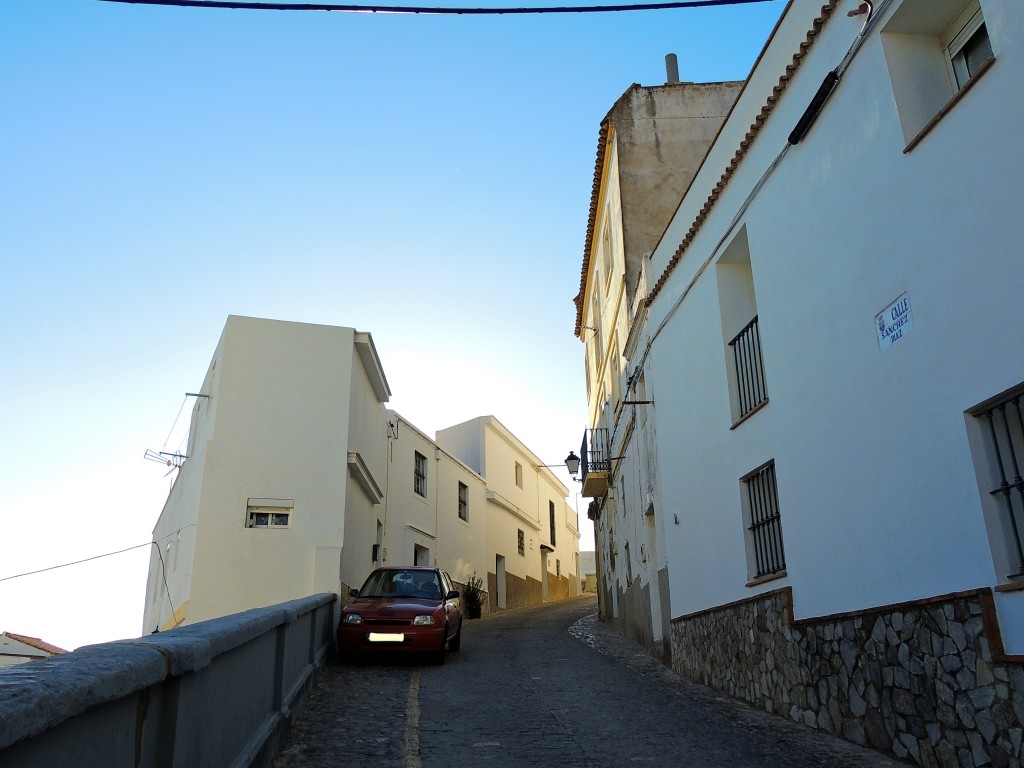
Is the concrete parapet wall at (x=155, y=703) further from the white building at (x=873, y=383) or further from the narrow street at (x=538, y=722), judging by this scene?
the white building at (x=873, y=383)

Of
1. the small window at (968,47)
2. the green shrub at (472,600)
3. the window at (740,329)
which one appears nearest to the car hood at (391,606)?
the window at (740,329)

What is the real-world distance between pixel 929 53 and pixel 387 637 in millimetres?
10049

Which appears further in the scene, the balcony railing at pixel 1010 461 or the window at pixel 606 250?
the window at pixel 606 250

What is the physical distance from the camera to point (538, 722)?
822 centimetres

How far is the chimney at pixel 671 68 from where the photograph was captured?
22.2 meters

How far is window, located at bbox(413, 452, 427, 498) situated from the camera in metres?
25.4

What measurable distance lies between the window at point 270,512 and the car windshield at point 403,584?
11.1 ft

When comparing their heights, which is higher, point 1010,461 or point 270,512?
point 270,512

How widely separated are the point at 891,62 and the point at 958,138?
1.27 metres

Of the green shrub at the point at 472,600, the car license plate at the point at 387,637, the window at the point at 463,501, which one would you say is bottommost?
the car license plate at the point at 387,637

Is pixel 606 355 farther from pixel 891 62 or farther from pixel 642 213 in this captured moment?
pixel 891 62

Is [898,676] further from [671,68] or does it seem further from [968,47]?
[671,68]

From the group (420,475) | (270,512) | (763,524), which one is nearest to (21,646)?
(270,512)

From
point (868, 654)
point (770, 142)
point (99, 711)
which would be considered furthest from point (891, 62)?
point (99, 711)
